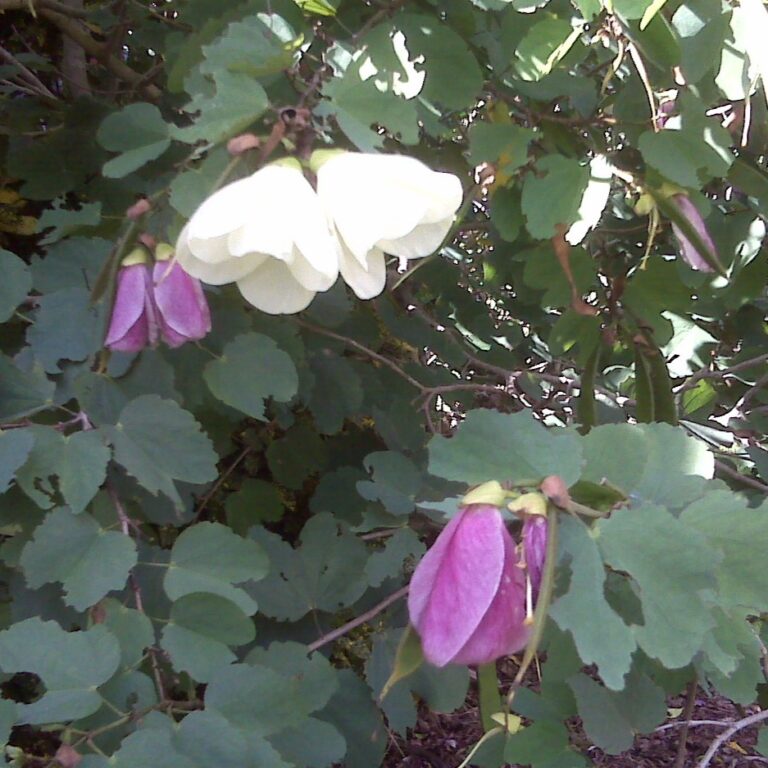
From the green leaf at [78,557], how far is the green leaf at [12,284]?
10.5 inches

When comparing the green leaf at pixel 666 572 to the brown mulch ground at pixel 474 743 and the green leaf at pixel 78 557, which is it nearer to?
the green leaf at pixel 78 557

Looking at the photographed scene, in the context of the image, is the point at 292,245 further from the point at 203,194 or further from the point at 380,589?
the point at 380,589

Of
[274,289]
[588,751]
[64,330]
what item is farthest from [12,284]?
[588,751]

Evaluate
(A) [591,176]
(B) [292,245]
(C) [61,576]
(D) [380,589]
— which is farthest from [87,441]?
(A) [591,176]

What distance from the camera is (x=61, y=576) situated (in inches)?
31.6

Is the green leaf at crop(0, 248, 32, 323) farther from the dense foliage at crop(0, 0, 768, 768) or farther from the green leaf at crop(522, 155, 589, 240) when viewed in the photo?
the green leaf at crop(522, 155, 589, 240)

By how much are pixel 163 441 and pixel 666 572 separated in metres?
0.54

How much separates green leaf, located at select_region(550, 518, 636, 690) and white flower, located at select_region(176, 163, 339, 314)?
0.86 ft

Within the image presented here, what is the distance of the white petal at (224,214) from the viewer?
0.56m

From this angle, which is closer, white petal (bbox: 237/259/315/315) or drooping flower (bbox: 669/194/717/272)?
white petal (bbox: 237/259/315/315)

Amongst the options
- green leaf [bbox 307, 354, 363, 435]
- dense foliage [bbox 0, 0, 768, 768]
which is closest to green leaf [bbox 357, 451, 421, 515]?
dense foliage [bbox 0, 0, 768, 768]

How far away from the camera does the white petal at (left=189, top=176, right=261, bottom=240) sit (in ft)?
1.83

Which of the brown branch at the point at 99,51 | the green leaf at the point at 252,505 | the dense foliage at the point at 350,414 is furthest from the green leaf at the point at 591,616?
the brown branch at the point at 99,51

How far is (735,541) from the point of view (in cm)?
63
